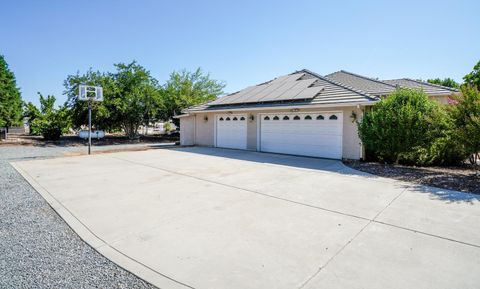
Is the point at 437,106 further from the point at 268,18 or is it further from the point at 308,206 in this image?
the point at 268,18

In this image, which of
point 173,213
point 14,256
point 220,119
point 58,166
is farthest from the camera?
point 220,119

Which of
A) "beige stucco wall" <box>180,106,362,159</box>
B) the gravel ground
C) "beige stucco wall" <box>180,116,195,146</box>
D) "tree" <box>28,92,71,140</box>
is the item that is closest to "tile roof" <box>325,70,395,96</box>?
"beige stucco wall" <box>180,106,362,159</box>

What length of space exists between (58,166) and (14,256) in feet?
24.5

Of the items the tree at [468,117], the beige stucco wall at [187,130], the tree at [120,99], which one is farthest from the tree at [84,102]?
the tree at [468,117]

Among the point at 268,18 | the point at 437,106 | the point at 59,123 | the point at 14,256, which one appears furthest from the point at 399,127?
the point at 59,123

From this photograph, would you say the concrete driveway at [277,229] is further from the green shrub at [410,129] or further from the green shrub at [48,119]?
the green shrub at [48,119]

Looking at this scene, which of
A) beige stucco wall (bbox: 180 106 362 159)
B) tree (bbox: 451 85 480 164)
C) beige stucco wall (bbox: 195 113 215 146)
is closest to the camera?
tree (bbox: 451 85 480 164)

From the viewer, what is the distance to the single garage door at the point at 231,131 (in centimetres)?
1454

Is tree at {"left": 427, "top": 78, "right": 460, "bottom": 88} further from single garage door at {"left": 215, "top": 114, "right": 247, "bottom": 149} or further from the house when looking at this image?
single garage door at {"left": 215, "top": 114, "right": 247, "bottom": 149}

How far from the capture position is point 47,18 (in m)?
10.4

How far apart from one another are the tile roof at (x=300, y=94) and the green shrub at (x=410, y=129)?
0.88 metres

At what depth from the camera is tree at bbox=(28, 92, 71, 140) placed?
2262cm

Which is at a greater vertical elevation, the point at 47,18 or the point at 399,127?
the point at 47,18

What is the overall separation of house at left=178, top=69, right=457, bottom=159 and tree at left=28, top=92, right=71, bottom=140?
15.1m
